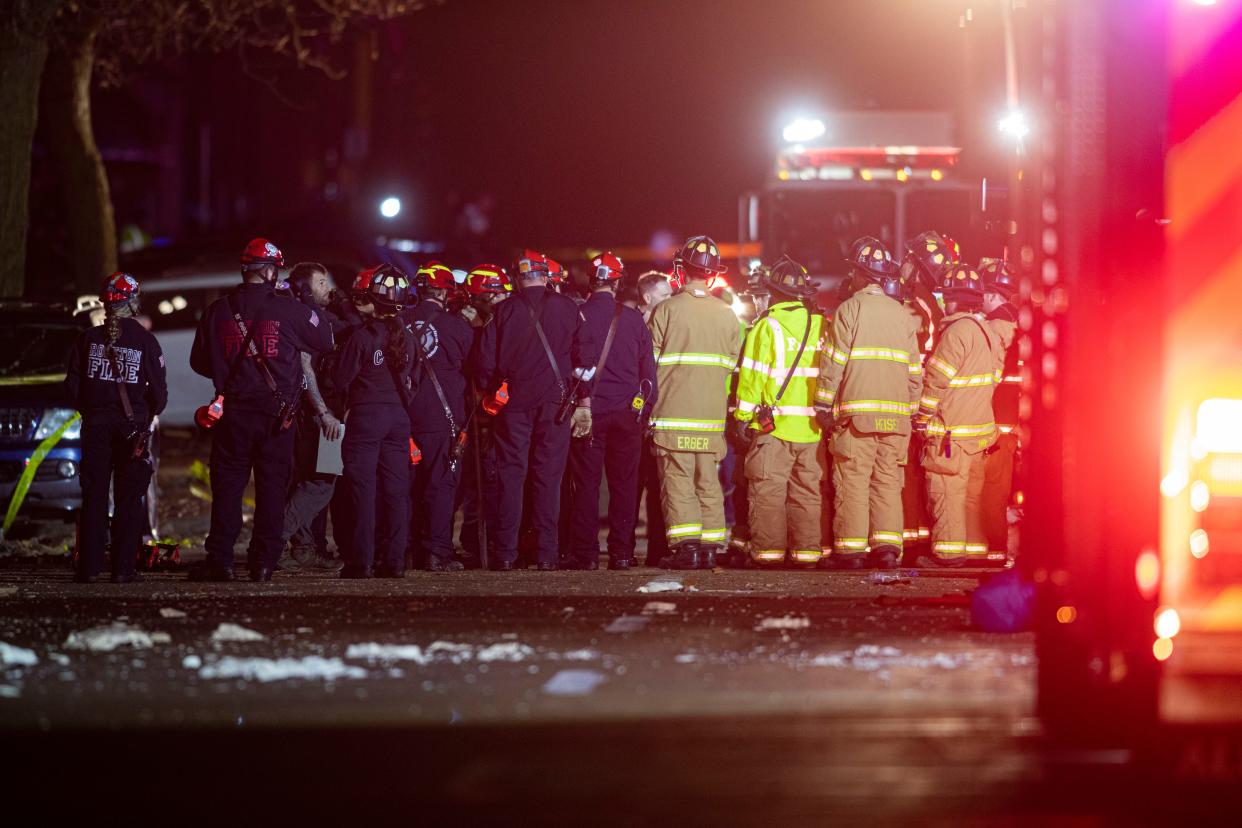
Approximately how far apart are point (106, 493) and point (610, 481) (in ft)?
10.6

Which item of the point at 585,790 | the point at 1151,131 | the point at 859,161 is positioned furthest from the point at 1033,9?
the point at 859,161

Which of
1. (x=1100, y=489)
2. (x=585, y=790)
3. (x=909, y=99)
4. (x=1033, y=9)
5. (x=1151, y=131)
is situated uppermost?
(x=909, y=99)

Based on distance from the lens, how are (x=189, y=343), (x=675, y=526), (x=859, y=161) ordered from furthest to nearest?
(x=189, y=343)
(x=859, y=161)
(x=675, y=526)

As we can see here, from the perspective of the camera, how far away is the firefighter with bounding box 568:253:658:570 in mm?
11648

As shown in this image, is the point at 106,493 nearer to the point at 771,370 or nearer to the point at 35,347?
the point at 35,347

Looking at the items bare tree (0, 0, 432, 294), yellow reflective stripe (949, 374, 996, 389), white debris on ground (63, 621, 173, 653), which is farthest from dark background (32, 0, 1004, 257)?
white debris on ground (63, 621, 173, 653)

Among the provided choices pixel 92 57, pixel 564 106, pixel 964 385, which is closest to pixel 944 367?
pixel 964 385

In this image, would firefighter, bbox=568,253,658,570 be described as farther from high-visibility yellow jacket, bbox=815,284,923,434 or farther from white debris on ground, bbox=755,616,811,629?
white debris on ground, bbox=755,616,811,629

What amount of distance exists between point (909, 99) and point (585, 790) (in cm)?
1447

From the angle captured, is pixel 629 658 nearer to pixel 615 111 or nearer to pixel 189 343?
pixel 189 343

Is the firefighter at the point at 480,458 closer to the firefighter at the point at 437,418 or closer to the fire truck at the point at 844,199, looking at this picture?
the firefighter at the point at 437,418

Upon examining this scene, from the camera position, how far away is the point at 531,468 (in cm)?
1180

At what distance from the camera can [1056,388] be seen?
6.99 m

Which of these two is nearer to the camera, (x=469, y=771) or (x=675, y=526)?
(x=469, y=771)
